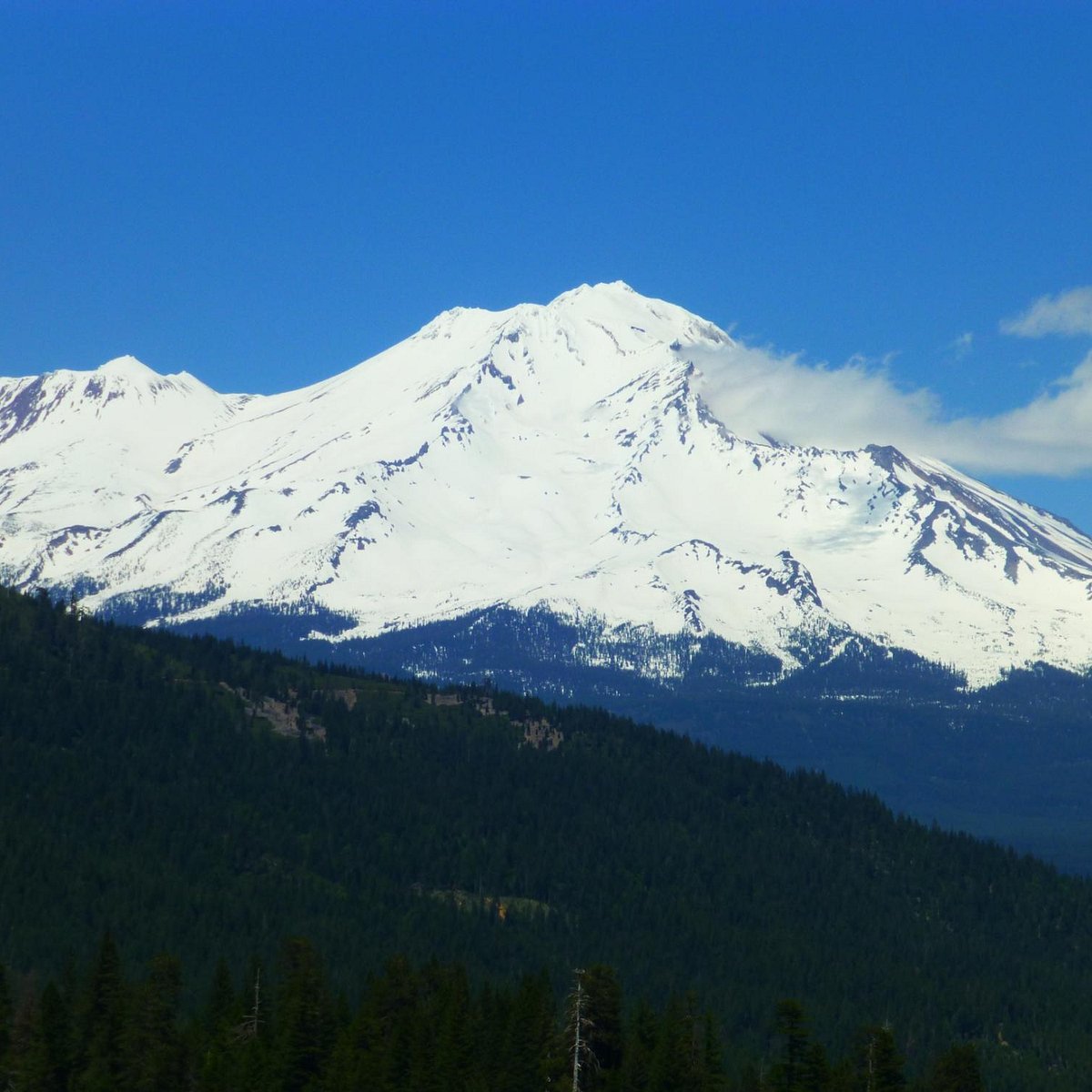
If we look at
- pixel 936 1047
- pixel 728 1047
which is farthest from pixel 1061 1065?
pixel 728 1047

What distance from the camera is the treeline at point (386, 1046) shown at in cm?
11988

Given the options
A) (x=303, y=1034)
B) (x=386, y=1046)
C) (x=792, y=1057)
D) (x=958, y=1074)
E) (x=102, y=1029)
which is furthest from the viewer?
(x=102, y=1029)

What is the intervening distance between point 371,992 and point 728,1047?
58.2 meters

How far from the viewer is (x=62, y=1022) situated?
421 feet

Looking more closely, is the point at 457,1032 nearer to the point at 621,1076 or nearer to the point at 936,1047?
the point at 621,1076

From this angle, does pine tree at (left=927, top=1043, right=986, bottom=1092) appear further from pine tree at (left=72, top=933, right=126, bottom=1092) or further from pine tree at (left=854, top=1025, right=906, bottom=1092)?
pine tree at (left=72, top=933, right=126, bottom=1092)

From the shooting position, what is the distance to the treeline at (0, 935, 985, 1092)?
120 m

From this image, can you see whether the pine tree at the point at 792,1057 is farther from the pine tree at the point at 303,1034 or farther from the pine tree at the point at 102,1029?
the pine tree at the point at 102,1029

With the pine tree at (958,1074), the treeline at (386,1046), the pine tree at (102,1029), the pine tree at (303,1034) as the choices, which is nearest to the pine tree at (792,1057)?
the treeline at (386,1046)

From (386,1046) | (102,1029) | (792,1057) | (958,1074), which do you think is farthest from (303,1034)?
(958,1074)

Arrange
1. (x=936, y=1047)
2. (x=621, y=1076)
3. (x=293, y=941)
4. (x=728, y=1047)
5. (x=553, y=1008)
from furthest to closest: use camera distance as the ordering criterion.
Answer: (x=936, y=1047)
(x=728, y=1047)
(x=293, y=941)
(x=553, y=1008)
(x=621, y=1076)

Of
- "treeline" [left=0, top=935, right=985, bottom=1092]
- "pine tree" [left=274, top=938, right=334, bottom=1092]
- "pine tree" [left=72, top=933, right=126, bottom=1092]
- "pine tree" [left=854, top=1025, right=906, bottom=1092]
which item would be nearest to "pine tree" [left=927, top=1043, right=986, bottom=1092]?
"treeline" [left=0, top=935, right=985, bottom=1092]

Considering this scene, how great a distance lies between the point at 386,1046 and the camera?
124 metres

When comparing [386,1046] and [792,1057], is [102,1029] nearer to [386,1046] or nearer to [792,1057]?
[386,1046]
